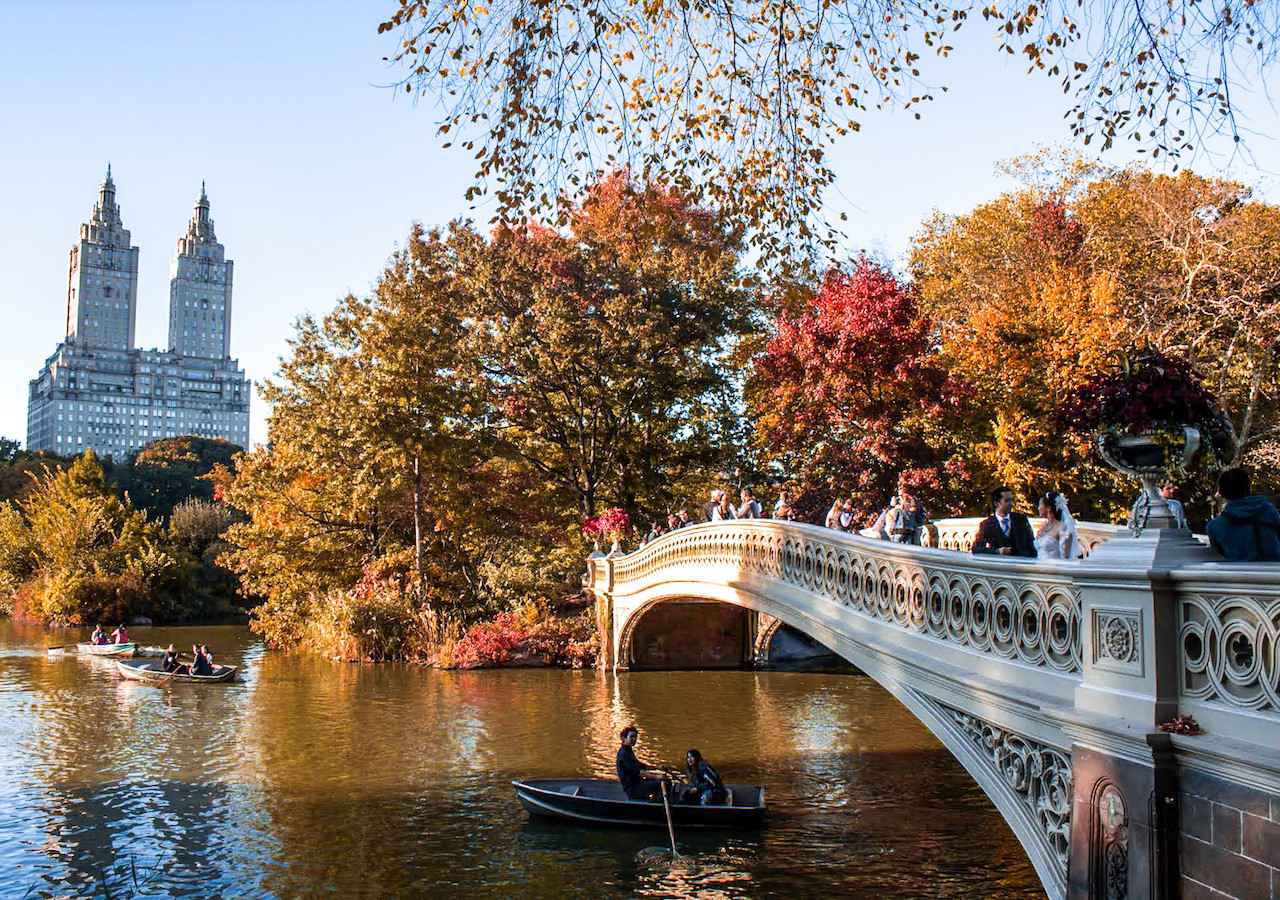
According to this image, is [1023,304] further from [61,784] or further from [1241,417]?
[61,784]

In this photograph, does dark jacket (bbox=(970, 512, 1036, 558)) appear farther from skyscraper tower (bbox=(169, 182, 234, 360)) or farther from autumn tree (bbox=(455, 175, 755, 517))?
skyscraper tower (bbox=(169, 182, 234, 360))

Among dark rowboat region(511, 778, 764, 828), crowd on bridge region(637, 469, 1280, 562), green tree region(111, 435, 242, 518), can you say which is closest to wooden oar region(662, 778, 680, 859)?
dark rowboat region(511, 778, 764, 828)

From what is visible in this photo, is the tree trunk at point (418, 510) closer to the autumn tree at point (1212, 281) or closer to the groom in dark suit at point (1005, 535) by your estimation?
the autumn tree at point (1212, 281)

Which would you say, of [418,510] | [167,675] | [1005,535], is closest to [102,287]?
[418,510]

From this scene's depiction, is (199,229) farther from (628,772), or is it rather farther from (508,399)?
(628,772)

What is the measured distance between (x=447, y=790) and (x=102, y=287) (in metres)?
162

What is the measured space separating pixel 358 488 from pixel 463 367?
4416 millimetres

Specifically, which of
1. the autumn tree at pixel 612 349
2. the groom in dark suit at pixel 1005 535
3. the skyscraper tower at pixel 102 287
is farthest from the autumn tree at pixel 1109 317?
the skyscraper tower at pixel 102 287

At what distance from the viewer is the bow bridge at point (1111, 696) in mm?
5055

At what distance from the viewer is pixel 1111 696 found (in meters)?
5.90

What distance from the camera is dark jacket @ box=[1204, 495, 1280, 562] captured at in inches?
225

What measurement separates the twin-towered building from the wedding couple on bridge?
136450 millimetres

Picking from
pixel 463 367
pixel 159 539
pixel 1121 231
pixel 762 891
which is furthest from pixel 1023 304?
pixel 159 539

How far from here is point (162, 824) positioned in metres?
13.8
